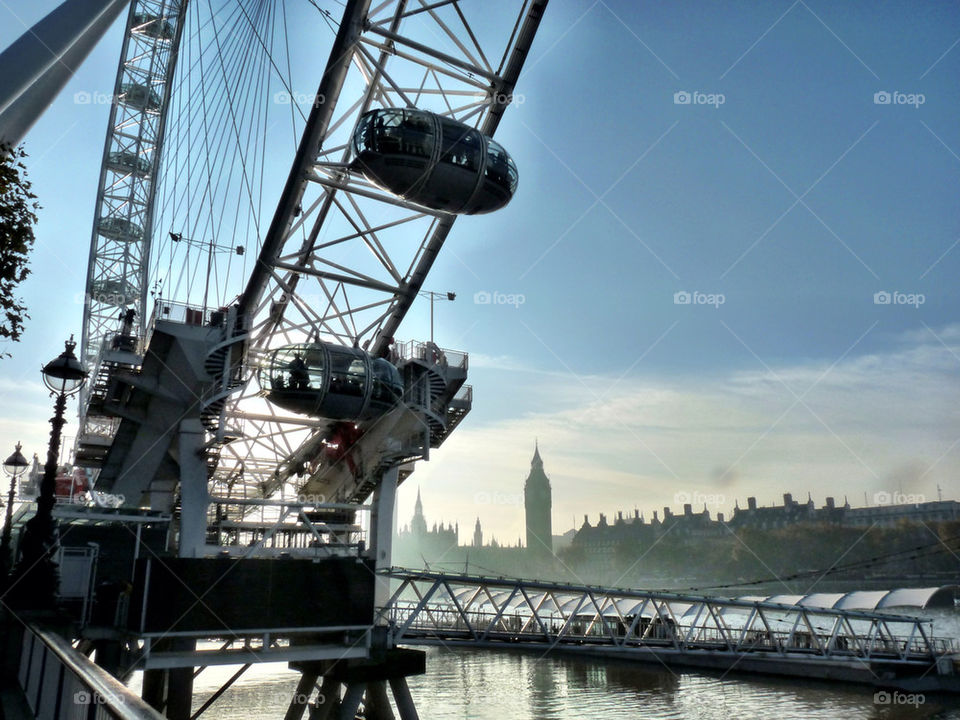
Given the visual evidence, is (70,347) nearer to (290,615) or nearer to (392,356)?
(290,615)

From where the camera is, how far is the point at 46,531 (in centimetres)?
1266

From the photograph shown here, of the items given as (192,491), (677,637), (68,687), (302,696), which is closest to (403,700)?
(302,696)

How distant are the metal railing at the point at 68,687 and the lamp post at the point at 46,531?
4293 millimetres

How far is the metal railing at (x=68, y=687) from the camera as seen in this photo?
3.78 metres

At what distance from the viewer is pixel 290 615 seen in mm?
20047

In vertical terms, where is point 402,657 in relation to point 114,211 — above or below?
below

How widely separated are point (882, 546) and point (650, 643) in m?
141

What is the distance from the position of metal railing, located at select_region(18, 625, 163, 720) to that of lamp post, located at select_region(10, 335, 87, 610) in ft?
14.1

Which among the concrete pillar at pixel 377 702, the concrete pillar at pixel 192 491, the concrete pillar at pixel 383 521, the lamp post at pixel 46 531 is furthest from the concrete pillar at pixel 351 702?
the lamp post at pixel 46 531

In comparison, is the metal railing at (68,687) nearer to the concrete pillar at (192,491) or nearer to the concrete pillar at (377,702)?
the concrete pillar at (377,702)

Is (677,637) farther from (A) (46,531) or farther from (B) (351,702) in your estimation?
(A) (46,531)

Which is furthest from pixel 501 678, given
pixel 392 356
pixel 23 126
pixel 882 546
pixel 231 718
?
pixel 882 546

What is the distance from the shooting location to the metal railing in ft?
12.4

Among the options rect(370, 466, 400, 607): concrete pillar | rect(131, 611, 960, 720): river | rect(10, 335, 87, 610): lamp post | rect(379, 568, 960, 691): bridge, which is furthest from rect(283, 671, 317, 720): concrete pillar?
rect(10, 335, 87, 610): lamp post
